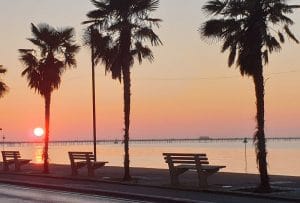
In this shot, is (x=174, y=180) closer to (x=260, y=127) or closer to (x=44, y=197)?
(x=260, y=127)

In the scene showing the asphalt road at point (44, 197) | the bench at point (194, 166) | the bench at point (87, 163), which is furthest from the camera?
the bench at point (87, 163)

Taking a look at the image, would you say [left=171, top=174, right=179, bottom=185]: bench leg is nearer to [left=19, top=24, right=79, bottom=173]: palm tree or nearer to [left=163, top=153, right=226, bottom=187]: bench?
[left=163, top=153, right=226, bottom=187]: bench

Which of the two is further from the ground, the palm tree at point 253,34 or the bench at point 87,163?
the palm tree at point 253,34

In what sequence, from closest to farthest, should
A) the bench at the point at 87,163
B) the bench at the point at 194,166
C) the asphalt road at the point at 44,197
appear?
the asphalt road at the point at 44,197
the bench at the point at 194,166
the bench at the point at 87,163

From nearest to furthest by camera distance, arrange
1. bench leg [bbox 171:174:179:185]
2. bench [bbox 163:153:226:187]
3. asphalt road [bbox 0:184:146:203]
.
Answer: asphalt road [bbox 0:184:146:203] → bench [bbox 163:153:226:187] → bench leg [bbox 171:174:179:185]

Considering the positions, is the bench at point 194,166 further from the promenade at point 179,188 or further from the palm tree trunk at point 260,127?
the palm tree trunk at point 260,127

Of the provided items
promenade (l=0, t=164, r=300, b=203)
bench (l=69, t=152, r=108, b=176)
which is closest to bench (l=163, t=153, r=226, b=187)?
promenade (l=0, t=164, r=300, b=203)

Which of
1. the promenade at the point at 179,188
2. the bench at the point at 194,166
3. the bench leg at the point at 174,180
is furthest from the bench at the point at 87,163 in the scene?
the bench leg at the point at 174,180

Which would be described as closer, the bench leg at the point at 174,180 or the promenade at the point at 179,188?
the promenade at the point at 179,188

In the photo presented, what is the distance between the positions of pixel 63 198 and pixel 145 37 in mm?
9700

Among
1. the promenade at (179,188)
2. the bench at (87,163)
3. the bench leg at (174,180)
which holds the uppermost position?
the bench at (87,163)

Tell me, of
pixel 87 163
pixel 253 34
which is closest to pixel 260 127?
pixel 253 34

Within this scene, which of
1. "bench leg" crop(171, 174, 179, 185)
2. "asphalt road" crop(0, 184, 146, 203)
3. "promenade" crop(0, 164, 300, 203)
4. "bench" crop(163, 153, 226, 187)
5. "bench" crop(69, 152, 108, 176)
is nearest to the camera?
"promenade" crop(0, 164, 300, 203)

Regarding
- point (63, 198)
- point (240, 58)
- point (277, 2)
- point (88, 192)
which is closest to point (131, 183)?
point (88, 192)
